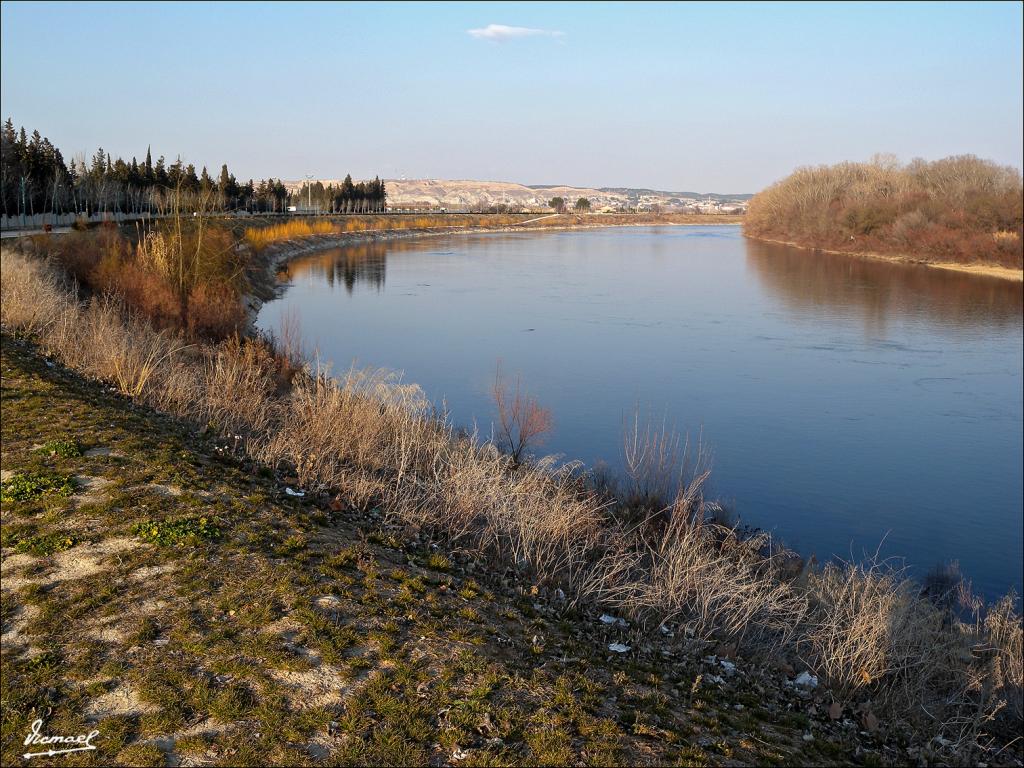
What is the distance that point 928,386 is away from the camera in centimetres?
1867

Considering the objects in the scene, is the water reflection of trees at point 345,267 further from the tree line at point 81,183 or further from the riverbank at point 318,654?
the riverbank at point 318,654

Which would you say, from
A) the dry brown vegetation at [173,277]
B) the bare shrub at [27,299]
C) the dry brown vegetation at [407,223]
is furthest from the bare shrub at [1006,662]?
the dry brown vegetation at [407,223]

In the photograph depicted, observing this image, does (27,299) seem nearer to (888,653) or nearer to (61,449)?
(61,449)

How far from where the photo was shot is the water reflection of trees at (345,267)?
3741cm

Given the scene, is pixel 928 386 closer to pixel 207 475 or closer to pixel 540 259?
pixel 207 475

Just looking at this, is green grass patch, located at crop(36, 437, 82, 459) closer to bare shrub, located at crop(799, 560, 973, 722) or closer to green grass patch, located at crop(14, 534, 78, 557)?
green grass patch, located at crop(14, 534, 78, 557)

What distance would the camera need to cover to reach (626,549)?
8.70 m

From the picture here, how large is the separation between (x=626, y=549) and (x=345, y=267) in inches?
1471

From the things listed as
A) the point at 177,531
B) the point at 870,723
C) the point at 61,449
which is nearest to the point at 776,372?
the point at 870,723

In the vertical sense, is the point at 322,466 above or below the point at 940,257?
below

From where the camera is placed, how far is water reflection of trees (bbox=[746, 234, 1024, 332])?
29.0m

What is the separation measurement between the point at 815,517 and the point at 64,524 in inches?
365

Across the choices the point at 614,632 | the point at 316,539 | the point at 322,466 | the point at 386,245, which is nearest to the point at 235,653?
the point at 316,539

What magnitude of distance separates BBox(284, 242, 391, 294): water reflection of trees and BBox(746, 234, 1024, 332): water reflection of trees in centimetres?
1791
